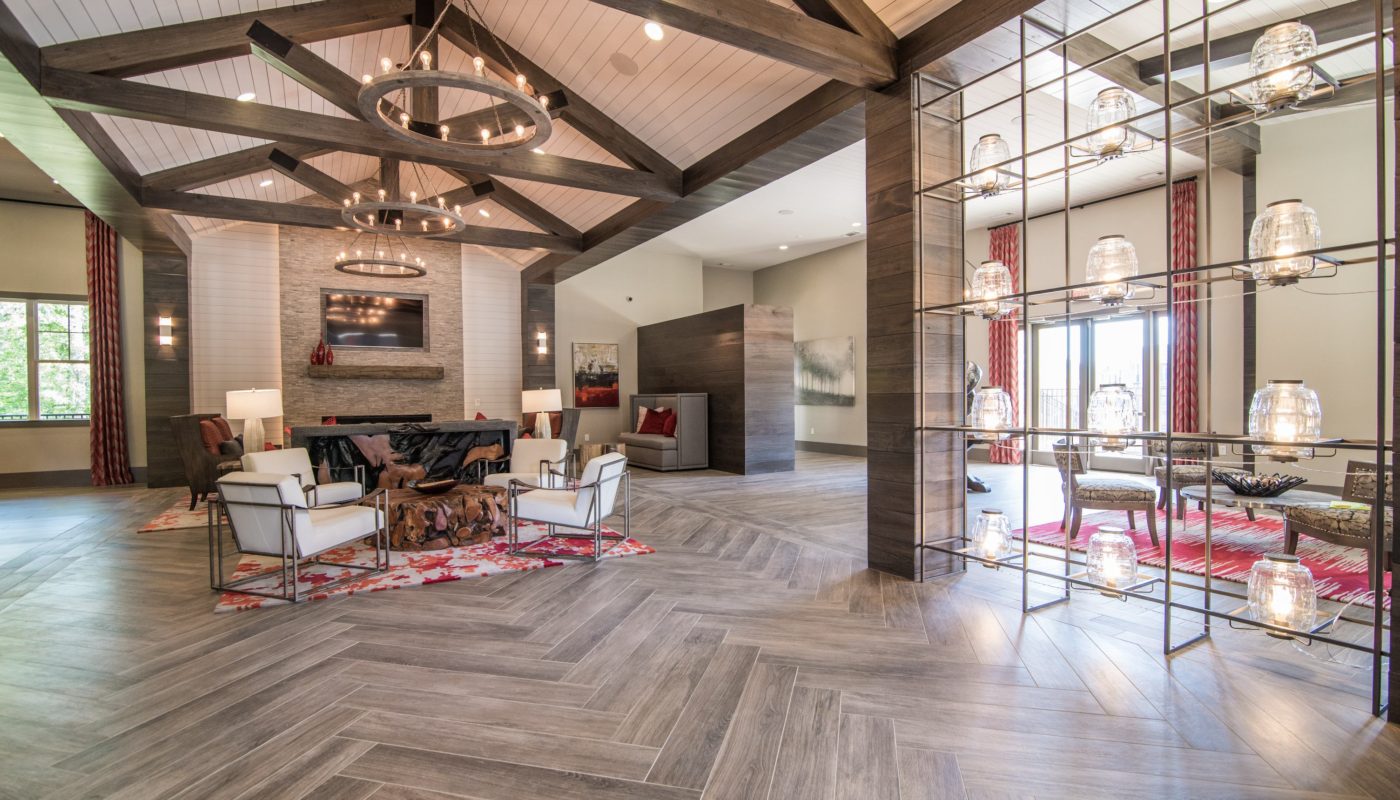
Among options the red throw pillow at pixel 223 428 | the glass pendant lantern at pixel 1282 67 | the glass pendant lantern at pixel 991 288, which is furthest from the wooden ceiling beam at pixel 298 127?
the glass pendant lantern at pixel 1282 67

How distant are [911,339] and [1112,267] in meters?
1.13

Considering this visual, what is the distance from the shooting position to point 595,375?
1173 centimetres

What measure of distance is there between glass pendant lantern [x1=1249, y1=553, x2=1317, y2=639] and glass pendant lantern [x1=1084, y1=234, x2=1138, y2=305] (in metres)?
1.30

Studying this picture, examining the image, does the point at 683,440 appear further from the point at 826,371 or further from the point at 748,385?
the point at 826,371

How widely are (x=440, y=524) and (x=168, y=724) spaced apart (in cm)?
261

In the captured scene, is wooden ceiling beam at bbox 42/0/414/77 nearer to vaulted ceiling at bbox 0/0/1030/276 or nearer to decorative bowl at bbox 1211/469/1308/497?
vaulted ceiling at bbox 0/0/1030/276

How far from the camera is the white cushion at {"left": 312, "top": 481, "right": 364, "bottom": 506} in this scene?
203 inches

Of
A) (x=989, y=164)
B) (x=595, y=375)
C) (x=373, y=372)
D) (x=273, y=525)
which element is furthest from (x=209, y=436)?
(x=989, y=164)

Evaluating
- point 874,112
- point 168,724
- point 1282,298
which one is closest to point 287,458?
point 168,724

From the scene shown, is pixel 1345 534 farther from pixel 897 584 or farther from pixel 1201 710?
pixel 897 584

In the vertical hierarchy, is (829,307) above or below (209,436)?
above

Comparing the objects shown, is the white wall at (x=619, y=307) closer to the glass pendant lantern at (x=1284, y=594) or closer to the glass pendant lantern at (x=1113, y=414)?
the glass pendant lantern at (x=1113, y=414)

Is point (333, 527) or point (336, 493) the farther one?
point (336, 493)

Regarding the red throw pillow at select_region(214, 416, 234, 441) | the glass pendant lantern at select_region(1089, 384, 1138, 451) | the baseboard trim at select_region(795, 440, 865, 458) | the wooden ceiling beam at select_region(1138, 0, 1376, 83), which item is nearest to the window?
the red throw pillow at select_region(214, 416, 234, 441)
